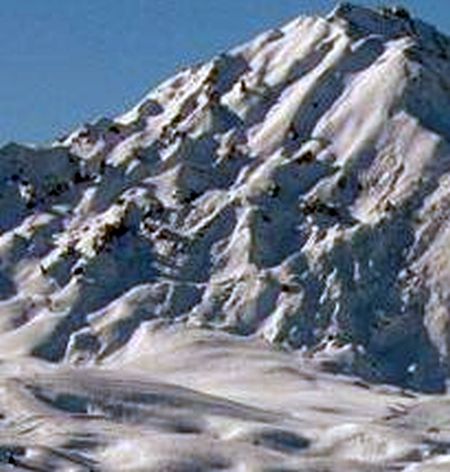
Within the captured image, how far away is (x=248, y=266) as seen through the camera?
108 meters

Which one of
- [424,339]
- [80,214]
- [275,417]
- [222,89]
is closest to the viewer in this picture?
[275,417]

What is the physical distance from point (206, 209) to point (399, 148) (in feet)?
44.8

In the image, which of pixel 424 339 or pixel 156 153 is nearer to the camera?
pixel 424 339

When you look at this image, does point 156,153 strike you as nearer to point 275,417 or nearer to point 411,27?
point 411,27

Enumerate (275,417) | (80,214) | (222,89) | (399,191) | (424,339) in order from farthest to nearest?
(222,89) → (80,214) → (399,191) → (424,339) → (275,417)

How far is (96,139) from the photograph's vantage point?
129875mm

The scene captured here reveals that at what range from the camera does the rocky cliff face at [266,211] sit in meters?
103

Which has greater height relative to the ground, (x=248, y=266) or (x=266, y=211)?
(x=266, y=211)

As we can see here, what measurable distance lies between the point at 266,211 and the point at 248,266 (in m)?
6.14

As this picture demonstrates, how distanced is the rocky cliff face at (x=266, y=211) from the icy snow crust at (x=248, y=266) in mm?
162

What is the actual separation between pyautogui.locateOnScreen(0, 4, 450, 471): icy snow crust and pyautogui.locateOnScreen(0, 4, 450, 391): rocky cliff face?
6.4 inches

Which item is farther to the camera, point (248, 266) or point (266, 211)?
point (266, 211)

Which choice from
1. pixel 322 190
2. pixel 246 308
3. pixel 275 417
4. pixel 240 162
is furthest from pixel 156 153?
pixel 275 417

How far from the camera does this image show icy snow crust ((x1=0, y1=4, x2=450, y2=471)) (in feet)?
249
